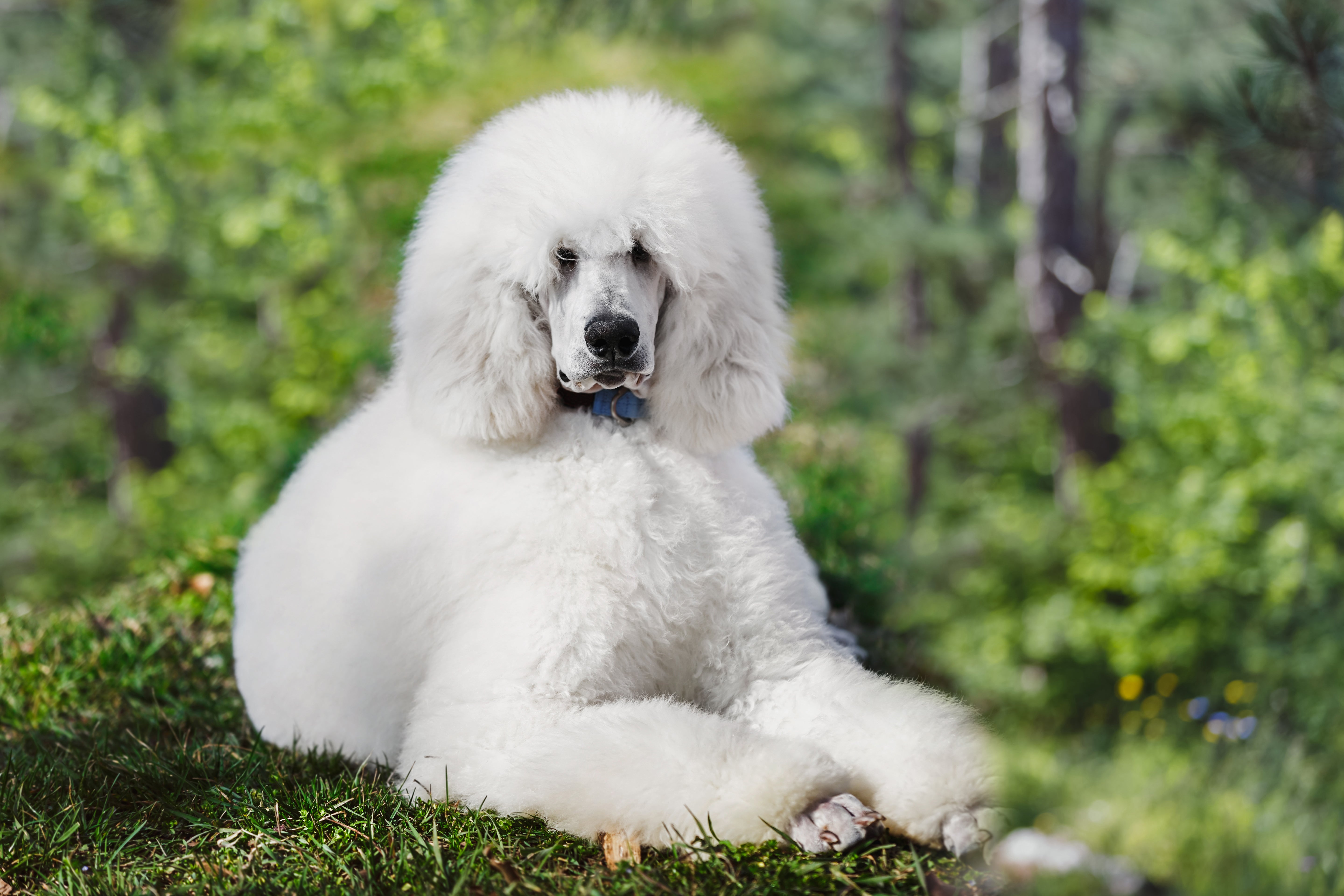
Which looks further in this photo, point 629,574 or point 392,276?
point 392,276

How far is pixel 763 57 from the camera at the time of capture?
50.1 ft

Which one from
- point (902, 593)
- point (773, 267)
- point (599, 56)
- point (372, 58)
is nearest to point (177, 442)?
point (372, 58)

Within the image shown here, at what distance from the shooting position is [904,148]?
15.0 metres

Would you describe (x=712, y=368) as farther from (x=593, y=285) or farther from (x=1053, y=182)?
(x=1053, y=182)

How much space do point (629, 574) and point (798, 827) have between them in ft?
1.99

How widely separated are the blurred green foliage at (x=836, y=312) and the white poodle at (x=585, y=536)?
2.06 metres

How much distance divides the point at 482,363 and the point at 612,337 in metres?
0.32

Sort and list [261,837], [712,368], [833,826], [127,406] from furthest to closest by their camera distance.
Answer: [127,406] → [712,368] → [261,837] → [833,826]

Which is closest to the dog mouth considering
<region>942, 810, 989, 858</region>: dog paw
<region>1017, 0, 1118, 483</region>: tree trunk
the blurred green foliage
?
<region>942, 810, 989, 858</region>: dog paw

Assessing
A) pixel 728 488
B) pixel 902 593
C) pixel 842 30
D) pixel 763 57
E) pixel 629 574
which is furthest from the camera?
pixel 842 30

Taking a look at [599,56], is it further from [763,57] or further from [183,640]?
[183,640]

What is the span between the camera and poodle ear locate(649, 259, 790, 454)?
2.30 meters

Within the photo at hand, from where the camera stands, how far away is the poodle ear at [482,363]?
7.25 feet

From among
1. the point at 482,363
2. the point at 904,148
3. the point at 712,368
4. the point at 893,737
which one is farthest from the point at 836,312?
the point at 893,737
